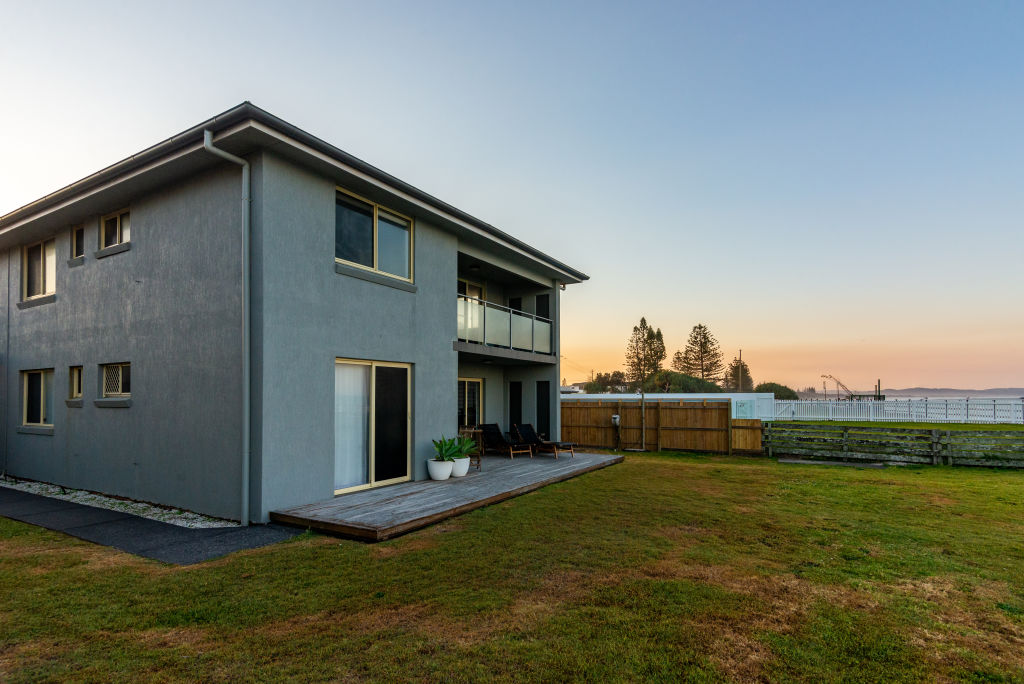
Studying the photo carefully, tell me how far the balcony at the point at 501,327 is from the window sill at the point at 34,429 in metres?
8.69

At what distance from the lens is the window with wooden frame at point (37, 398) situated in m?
10.3

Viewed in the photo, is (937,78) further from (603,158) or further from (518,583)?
(518,583)

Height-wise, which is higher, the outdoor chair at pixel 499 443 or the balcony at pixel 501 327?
the balcony at pixel 501 327

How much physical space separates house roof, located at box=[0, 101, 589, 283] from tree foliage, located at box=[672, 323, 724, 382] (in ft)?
208

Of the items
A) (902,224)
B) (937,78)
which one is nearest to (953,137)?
(937,78)

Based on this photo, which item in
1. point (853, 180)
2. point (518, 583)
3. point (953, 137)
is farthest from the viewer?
point (853, 180)

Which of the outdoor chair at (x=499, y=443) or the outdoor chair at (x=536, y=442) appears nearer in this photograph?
the outdoor chair at (x=499, y=443)

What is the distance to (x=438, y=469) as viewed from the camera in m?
9.37

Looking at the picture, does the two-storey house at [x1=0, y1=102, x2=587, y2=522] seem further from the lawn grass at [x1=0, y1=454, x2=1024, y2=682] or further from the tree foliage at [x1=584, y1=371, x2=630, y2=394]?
the tree foliage at [x1=584, y1=371, x2=630, y2=394]

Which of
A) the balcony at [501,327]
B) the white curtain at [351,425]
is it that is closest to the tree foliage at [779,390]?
the balcony at [501,327]

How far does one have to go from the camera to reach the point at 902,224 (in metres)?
15.9

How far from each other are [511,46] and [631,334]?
174 ft

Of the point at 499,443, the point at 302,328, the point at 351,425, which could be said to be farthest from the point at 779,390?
the point at 302,328

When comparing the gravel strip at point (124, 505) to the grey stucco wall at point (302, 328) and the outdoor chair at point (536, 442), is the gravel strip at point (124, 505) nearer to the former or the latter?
the grey stucco wall at point (302, 328)
